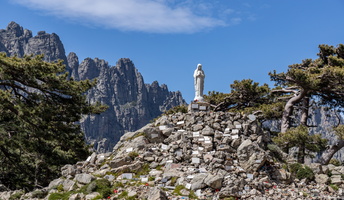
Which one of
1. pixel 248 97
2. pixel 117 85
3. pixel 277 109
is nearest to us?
pixel 277 109

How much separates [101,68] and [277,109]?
174 metres

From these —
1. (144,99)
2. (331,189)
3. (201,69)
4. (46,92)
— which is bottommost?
(331,189)

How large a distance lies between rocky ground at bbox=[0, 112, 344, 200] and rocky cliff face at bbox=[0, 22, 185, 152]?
15656 cm

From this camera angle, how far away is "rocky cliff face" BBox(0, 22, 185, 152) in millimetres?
176875

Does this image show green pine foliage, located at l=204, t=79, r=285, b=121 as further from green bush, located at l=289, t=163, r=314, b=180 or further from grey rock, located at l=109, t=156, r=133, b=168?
grey rock, located at l=109, t=156, r=133, b=168

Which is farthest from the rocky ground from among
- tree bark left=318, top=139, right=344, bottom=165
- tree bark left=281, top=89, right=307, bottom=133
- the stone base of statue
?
tree bark left=281, top=89, right=307, bottom=133

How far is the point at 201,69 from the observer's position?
914 inches

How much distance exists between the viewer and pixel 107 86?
7466 inches

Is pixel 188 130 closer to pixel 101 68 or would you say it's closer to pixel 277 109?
pixel 277 109

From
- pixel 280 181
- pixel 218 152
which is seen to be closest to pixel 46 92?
pixel 218 152

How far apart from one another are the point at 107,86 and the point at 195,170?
177m

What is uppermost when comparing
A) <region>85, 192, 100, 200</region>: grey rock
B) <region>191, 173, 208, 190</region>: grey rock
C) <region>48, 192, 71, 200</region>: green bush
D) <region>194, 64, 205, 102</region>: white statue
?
<region>194, 64, 205, 102</region>: white statue

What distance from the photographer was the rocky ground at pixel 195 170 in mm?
14867

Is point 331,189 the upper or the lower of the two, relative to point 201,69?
lower
